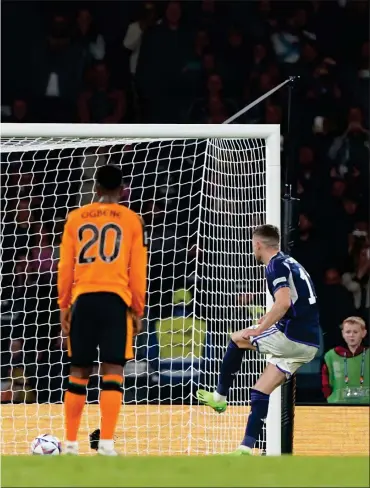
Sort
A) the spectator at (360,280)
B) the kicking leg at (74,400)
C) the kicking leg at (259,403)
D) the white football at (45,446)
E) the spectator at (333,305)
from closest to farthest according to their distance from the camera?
the kicking leg at (74,400)
the kicking leg at (259,403)
the white football at (45,446)
the spectator at (333,305)
the spectator at (360,280)

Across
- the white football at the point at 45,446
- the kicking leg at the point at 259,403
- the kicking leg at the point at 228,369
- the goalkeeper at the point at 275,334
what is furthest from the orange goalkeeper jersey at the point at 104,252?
the white football at the point at 45,446

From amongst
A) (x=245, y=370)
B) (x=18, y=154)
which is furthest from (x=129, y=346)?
(x=18, y=154)

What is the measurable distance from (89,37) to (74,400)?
18.1 feet

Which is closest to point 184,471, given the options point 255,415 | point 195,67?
point 255,415

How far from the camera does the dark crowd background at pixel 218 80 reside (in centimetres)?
991

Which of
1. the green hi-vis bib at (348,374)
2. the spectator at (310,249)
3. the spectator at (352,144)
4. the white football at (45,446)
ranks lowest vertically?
the white football at (45,446)

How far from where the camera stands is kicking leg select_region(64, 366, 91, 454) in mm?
5320

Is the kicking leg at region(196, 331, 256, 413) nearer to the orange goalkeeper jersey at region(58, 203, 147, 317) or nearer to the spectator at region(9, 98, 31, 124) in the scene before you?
the orange goalkeeper jersey at region(58, 203, 147, 317)

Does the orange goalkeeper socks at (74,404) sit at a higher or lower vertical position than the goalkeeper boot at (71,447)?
higher

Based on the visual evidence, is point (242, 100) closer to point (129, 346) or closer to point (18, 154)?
point (18, 154)

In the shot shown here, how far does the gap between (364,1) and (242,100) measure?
137 centimetres

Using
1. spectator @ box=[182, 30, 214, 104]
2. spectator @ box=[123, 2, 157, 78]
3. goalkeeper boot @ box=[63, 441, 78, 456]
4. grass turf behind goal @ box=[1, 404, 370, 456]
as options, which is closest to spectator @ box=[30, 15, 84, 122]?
spectator @ box=[123, 2, 157, 78]

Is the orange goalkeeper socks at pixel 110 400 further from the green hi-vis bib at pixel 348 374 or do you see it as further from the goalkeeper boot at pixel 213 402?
the green hi-vis bib at pixel 348 374

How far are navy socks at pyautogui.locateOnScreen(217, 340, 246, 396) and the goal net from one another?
0.41m
